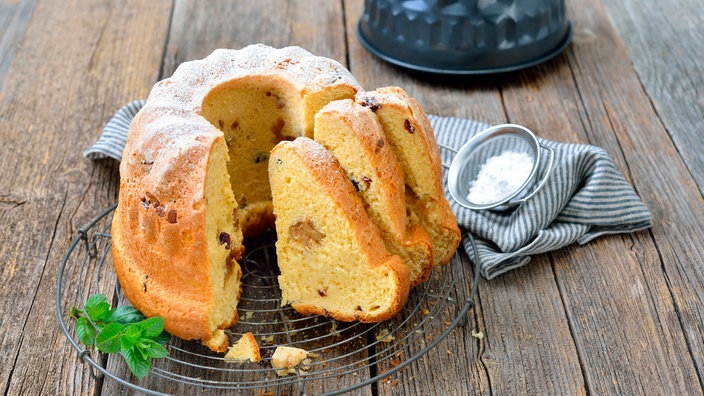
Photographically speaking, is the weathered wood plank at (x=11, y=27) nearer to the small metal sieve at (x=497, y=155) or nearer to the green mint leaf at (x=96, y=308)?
the green mint leaf at (x=96, y=308)

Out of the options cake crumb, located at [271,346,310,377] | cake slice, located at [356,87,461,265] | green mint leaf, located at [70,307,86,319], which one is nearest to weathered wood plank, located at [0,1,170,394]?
green mint leaf, located at [70,307,86,319]

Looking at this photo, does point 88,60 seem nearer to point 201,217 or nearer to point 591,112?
point 201,217

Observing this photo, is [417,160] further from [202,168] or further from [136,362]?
[136,362]

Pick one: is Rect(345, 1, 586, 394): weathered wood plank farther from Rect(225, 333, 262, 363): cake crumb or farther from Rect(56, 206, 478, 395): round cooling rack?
Rect(225, 333, 262, 363): cake crumb

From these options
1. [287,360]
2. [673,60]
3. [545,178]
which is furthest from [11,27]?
[673,60]

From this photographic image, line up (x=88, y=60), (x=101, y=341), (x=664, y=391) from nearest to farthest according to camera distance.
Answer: (x=101, y=341)
(x=664, y=391)
(x=88, y=60)

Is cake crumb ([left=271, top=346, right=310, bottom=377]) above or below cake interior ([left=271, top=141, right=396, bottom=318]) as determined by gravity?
below

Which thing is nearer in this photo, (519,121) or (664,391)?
(664,391)

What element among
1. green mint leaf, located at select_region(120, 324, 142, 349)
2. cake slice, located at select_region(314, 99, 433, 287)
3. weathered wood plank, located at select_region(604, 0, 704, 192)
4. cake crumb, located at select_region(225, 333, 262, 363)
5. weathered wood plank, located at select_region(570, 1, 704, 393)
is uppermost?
cake slice, located at select_region(314, 99, 433, 287)

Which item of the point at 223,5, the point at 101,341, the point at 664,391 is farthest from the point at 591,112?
the point at 101,341
